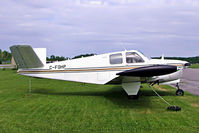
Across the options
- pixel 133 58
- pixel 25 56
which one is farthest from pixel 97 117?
pixel 25 56

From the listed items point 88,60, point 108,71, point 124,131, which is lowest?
point 124,131

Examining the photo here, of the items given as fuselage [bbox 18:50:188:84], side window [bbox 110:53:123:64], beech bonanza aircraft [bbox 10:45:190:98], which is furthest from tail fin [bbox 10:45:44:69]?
side window [bbox 110:53:123:64]

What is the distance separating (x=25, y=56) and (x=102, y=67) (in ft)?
12.4

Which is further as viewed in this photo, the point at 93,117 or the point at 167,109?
the point at 167,109

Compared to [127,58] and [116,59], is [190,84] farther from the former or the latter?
[116,59]

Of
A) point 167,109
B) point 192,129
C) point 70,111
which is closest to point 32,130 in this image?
point 70,111

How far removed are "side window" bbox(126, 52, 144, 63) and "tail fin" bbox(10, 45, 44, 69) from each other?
171 inches

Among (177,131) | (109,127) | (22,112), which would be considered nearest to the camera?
(177,131)

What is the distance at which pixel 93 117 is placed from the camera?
542 centimetres

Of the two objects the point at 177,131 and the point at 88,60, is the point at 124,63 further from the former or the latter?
the point at 177,131

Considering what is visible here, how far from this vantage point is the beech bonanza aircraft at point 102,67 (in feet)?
25.4

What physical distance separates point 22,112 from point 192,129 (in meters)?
5.25

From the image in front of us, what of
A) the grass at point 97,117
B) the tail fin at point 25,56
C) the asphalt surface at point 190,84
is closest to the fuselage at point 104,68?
the tail fin at point 25,56

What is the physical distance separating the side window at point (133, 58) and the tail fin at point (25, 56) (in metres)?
4.33
